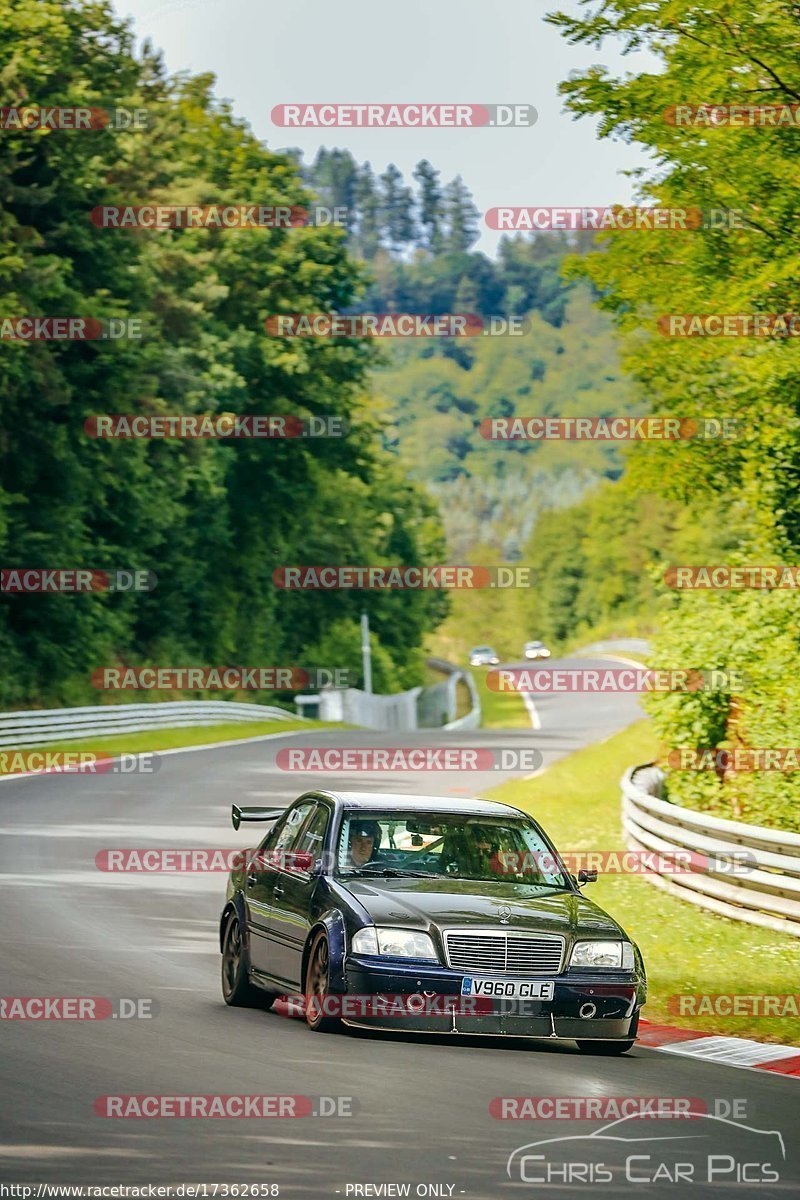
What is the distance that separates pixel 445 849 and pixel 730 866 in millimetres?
5717

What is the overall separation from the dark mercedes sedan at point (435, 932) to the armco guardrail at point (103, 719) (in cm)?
2827

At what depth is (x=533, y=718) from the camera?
232 ft

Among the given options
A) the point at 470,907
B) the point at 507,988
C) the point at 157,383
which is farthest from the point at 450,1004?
the point at 157,383

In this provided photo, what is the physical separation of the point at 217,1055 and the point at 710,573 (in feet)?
59.0

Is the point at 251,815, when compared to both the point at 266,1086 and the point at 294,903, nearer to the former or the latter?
the point at 294,903

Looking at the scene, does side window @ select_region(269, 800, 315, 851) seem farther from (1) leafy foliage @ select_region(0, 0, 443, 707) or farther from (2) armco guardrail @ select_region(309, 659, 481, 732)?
(2) armco guardrail @ select_region(309, 659, 481, 732)

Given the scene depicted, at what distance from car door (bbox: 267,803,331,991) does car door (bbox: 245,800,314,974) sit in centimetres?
8

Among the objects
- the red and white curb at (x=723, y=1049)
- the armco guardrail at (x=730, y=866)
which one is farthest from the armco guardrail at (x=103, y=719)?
the red and white curb at (x=723, y=1049)

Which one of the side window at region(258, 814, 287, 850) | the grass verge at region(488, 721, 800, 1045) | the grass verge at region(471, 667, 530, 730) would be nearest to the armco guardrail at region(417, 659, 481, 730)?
the grass verge at region(471, 667, 530, 730)

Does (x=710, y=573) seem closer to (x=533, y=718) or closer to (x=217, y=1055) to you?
(x=217, y=1055)

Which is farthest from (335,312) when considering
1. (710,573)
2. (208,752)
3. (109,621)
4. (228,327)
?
(710,573)

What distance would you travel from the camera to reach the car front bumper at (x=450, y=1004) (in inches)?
400

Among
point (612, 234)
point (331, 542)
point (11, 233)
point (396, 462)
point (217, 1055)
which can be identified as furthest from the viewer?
point (396, 462)

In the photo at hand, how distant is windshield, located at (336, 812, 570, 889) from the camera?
36.8 feet
